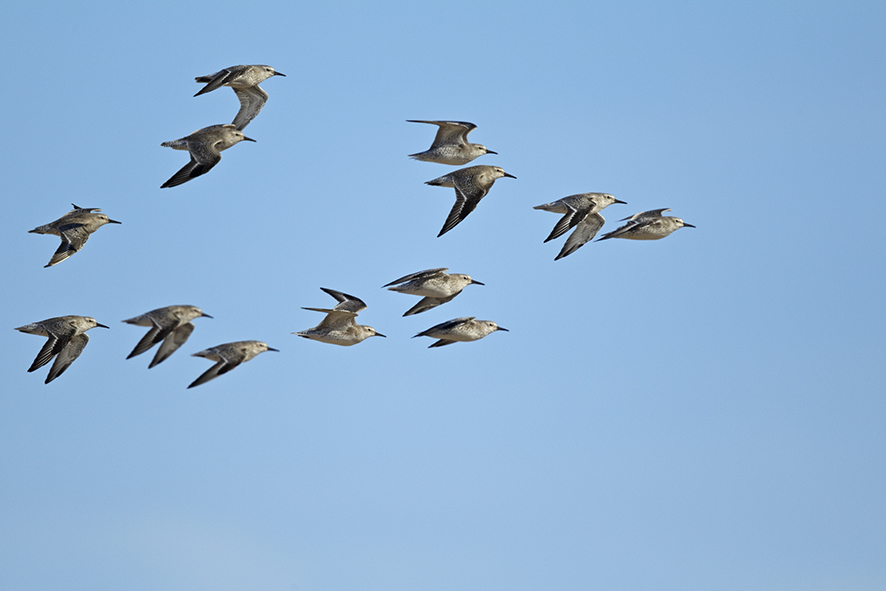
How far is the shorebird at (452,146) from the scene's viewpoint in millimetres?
24656

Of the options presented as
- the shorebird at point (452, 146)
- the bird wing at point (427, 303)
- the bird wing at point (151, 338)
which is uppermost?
the shorebird at point (452, 146)

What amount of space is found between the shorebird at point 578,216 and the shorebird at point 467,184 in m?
1.13

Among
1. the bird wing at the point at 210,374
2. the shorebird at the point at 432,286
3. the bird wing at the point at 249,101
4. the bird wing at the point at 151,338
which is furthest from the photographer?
the bird wing at the point at 249,101

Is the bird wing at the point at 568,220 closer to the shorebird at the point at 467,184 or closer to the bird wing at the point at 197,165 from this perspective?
the shorebird at the point at 467,184

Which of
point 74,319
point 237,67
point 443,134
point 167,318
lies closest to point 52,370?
point 74,319

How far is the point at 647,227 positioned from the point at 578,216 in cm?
136

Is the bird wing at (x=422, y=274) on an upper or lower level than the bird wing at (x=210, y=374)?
upper

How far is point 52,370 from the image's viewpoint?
23.9 meters

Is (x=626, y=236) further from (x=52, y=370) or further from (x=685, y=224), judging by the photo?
(x=52, y=370)

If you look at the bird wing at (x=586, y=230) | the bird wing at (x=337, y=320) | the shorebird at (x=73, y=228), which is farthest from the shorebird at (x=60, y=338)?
the bird wing at (x=586, y=230)

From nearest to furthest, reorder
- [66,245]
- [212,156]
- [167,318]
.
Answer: [167,318]
[212,156]
[66,245]

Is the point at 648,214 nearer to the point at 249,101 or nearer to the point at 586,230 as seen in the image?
the point at 586,230

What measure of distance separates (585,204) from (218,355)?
824cm

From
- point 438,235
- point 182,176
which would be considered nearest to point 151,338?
point 182,176
